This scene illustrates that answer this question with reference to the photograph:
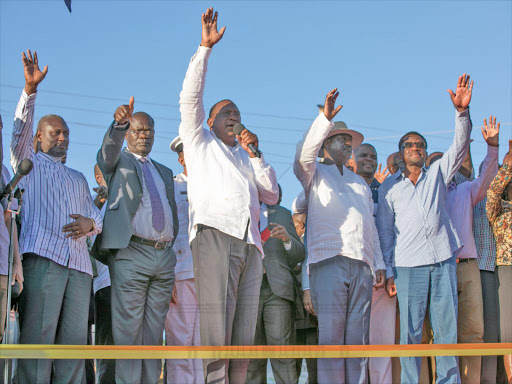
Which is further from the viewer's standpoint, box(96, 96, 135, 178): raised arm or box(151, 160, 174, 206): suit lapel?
box(151, 160, 174, 206): suit lapel

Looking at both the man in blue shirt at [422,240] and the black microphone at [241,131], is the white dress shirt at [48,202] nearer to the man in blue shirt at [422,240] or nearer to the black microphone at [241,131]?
the black microphone at [241,131]

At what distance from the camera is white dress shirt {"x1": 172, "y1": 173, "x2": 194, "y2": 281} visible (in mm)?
5367

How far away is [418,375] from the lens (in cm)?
486

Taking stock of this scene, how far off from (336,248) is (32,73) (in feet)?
6.85

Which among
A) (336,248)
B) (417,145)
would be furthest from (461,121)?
(336,248)

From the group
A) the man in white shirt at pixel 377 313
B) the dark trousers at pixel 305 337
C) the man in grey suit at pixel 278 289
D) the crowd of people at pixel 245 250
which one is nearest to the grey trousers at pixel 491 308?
the crowd of people at pixel 245 250

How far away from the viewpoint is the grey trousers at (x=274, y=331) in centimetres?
527

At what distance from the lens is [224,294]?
4242 mm

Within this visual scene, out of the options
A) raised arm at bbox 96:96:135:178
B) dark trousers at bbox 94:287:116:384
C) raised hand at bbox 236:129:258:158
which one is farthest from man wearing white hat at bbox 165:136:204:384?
raised hand at bbox 236:129:258:158

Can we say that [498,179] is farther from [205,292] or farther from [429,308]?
[205,292]

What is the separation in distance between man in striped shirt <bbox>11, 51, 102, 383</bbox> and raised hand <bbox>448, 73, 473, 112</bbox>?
2467 millimetres

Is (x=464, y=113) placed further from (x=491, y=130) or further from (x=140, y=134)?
(x=140, y=134)

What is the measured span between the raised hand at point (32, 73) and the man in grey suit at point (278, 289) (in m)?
1.77

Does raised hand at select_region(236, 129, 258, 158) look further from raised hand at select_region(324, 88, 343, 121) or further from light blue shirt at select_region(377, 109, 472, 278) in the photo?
light blue shirt at select_region(377, 109, 472, 278)
